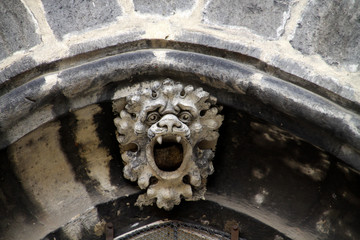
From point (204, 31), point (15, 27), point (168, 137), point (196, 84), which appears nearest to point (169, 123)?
point (168, 137)

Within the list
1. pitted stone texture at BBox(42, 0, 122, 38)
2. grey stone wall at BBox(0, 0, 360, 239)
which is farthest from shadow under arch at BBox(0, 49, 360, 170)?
pitted stone texture at BBox(42, 0, 122, 38)

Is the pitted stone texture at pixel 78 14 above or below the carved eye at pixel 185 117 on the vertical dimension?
above

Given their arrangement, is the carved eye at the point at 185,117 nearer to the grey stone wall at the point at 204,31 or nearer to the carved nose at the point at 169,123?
the carved nose at the point at 169,123

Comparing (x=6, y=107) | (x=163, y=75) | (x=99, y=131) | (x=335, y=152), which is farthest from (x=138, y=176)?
(x=335, y=152)

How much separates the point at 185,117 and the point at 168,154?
12 cm

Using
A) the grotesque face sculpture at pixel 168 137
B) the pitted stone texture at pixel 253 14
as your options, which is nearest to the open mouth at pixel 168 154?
the grotesque face sculpture at pixel 168 137

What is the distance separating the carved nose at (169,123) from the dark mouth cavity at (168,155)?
7cm

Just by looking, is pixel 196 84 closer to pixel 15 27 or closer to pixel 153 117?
pixel 153 117

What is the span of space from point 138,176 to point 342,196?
58cm

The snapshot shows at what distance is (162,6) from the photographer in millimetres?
1873

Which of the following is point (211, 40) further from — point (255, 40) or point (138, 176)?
point (138, 176)

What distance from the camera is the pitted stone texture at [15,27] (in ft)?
5.81

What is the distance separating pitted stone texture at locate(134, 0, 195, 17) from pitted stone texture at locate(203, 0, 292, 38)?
0.21 ft

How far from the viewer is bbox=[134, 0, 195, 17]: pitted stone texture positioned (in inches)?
73.4
